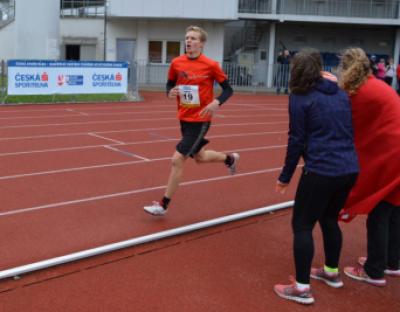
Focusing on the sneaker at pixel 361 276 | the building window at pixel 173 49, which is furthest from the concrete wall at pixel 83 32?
the sneaker at pixel 361 276

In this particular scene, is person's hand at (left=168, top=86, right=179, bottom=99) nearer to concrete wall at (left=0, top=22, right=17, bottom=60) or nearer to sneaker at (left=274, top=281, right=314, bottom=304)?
sneaker at (left=274, top=281, right=314, bottom=304)

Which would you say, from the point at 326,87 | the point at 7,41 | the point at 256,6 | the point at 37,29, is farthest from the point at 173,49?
the point at 326,87

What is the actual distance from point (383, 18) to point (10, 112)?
75.6 feet

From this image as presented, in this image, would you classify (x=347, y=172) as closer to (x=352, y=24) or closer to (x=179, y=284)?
(x=179, y=284)

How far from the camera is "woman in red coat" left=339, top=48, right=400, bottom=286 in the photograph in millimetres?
4051

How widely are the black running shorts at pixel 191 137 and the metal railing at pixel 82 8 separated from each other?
85.6ft

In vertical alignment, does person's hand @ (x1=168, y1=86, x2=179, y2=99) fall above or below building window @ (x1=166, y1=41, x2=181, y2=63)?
below

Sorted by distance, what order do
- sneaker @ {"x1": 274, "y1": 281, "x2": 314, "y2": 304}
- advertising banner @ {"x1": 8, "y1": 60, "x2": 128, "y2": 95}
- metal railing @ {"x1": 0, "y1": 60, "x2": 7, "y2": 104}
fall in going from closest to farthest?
sneaker @ {"x1": 274, "y1": 281, "x2": 314, "y2": 304}, advertising banner @ {"x1": 8, "y1": 60, "x2": 128, "y2": 95}, metal railing @ {"x1": 0, "y1": 60, "x2": 7, "y2": 104}

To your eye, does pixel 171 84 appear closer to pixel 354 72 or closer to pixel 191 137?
pixel 191 137

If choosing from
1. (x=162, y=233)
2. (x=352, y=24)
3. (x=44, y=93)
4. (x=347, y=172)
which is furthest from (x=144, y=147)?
(x=352, y=24)

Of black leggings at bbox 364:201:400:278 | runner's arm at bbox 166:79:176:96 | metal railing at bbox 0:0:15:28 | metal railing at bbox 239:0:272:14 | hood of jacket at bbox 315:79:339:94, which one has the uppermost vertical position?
metal railing at bbox 239:0:272:14

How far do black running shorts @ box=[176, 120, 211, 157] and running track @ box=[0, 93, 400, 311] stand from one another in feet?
2.50

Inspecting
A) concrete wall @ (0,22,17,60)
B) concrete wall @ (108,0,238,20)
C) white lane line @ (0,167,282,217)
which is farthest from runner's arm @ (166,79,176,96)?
concrete wall @ (0,22,17,60)

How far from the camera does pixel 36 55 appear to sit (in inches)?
1049
